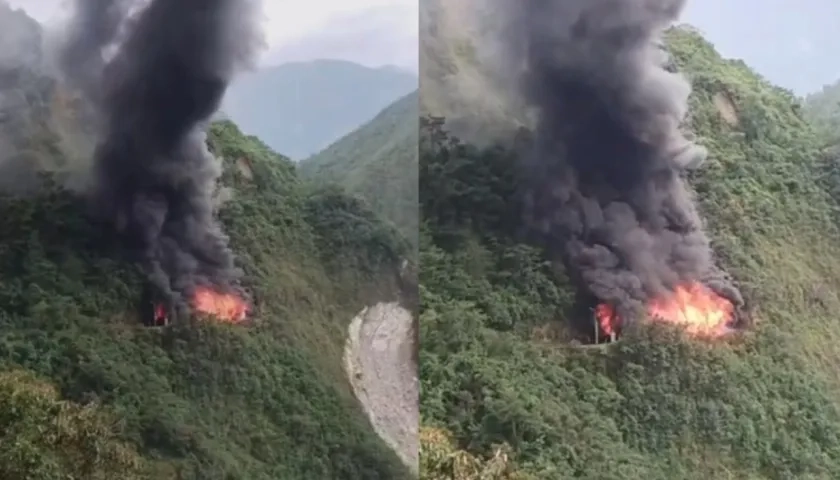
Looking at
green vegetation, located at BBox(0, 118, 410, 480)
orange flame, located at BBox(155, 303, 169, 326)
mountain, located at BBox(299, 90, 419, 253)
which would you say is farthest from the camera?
mountain, located at BBox(299, 90, 419, 253)

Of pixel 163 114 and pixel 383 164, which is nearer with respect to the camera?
pixel 163 114

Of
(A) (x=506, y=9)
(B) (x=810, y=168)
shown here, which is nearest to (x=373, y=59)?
(A) (x=506, y=9)

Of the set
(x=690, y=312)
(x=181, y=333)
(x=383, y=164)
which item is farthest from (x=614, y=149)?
(x=181, y=333)

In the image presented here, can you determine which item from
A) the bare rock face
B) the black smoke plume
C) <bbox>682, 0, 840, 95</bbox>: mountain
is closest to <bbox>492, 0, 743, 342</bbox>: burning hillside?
<bbox>682, 0, 840, 95</bbox>: mountain

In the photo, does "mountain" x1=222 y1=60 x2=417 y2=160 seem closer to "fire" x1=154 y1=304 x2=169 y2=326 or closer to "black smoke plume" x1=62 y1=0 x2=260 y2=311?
"black smoke plume" x1=62 y1=0 x2=260 y2=311

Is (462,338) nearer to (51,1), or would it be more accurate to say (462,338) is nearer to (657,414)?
(657,414)

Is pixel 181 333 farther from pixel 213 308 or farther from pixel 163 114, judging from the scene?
pixel 163 114

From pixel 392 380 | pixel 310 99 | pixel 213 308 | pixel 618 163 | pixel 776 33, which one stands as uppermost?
pixel 776 33
